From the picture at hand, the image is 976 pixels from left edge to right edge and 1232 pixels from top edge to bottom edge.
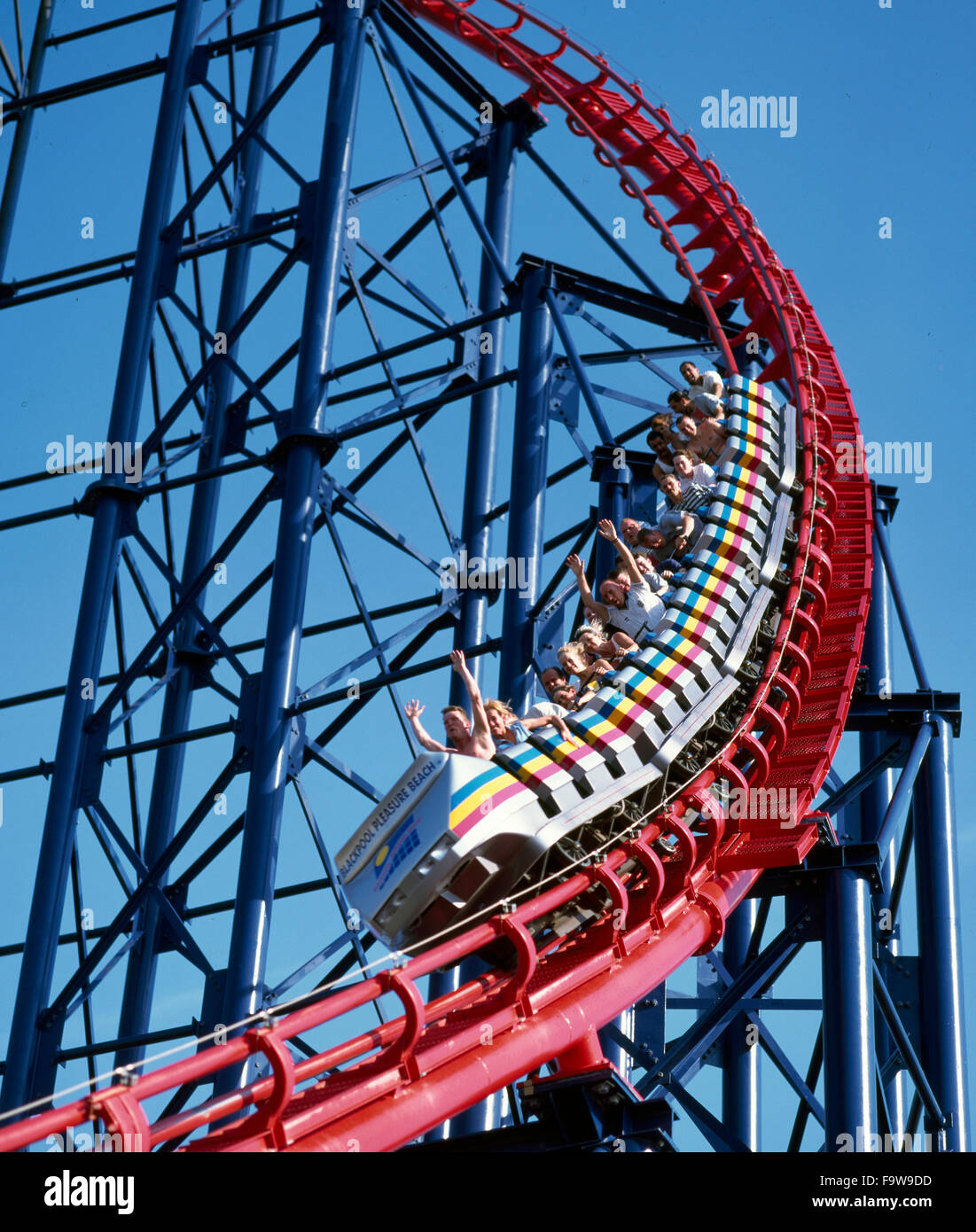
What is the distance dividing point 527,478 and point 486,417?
2603 mm

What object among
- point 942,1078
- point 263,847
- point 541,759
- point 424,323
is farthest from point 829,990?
point 424,323

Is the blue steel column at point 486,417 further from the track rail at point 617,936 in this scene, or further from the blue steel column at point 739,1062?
the blue steel column at point 739,1062

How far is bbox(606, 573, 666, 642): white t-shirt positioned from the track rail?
0.55m

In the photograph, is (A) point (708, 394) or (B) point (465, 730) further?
(A) point (708, 394)

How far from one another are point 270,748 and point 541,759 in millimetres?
2791

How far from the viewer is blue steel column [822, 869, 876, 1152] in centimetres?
703

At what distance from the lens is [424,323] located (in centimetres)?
1188

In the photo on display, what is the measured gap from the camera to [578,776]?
6824mm

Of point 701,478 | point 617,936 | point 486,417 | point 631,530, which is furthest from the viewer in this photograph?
point 486,417

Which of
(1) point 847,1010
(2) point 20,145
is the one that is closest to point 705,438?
(1) point 847,1010

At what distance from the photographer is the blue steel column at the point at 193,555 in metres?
10.5

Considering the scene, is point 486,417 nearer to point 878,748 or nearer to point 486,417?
point 486,417
